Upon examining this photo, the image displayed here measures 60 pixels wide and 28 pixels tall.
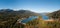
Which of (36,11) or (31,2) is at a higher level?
(31,2)

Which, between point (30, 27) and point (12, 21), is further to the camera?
point (12, 21)

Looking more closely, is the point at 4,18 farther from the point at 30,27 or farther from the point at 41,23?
the point at 41,23

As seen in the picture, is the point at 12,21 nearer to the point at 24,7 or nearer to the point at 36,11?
the point at 24,7

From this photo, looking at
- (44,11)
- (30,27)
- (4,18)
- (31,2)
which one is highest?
(31,2)

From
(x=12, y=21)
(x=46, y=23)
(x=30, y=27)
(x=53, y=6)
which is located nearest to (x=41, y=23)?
(x=46, y=23)

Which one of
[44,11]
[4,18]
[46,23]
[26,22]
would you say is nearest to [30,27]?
[26,22]

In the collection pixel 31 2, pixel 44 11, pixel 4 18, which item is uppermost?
pixel 31 2

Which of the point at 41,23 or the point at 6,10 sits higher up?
the point at 6,10
